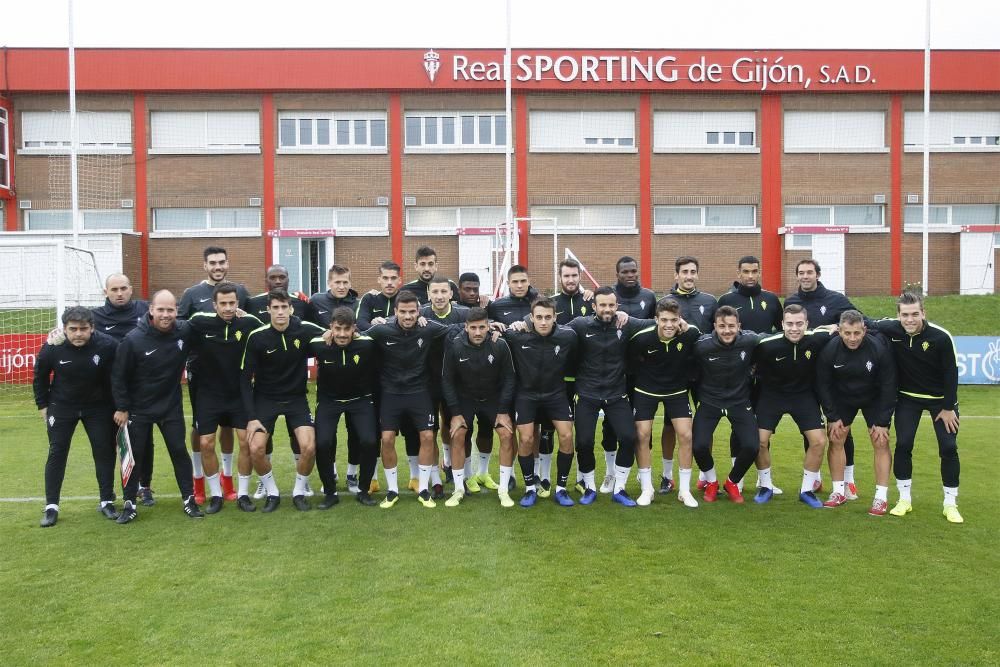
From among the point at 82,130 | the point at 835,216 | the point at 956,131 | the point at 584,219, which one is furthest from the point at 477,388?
the point at 956,131

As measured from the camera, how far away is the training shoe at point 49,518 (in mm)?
7230

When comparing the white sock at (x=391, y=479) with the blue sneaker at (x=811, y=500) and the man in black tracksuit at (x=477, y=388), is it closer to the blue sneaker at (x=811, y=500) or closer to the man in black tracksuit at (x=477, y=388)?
the man in black tracksuit at (x=477, y=388)

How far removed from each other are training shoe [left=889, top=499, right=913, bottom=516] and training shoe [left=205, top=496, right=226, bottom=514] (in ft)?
19.9

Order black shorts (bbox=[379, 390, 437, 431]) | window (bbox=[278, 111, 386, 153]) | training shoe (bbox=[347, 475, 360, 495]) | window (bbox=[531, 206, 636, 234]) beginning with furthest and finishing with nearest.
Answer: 1. window (bbox=[531, 206, 636, 234])
2. window (bbox=[278, 111, 386, 153])
3. training shoe (bbox=[347, 475, 360, 495])
4. black shorts (bbox=[379, 390, 437, 431])

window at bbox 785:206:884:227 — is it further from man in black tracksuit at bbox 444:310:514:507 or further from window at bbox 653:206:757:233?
man in black tracksuit at bbox 444:310:514:507

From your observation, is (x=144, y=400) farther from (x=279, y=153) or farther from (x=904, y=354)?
(x=279, y=153)

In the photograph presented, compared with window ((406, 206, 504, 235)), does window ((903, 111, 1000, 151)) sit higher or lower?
higher

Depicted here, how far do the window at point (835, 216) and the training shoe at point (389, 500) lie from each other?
912 inches

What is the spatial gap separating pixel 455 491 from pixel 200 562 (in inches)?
100

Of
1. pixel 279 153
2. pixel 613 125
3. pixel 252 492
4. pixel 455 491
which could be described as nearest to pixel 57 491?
pixel 252 492

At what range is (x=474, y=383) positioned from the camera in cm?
791

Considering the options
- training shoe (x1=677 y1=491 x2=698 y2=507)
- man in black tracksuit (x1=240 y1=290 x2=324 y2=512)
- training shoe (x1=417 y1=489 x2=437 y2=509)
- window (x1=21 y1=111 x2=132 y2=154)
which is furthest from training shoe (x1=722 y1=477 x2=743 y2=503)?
window (x1=21 y1=111 x2=132 y2=154)

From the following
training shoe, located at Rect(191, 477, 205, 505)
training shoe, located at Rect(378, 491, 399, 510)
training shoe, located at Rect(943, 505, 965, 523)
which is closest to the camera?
training shoe, located at Rect(943, 505, 965, 523)

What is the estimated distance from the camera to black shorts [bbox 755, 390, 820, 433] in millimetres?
7828
